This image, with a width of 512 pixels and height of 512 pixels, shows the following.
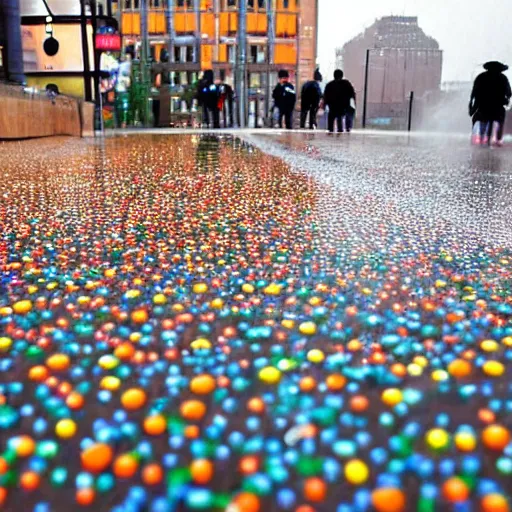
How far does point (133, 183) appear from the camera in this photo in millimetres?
2168

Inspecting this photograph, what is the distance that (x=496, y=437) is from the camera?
15.8 inches

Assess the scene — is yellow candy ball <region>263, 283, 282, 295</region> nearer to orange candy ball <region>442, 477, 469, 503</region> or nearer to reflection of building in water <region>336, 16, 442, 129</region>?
orange candy ball <region>442, 477, 469, 503</region>

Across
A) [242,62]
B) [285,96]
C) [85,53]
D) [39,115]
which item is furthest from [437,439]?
[242,62]

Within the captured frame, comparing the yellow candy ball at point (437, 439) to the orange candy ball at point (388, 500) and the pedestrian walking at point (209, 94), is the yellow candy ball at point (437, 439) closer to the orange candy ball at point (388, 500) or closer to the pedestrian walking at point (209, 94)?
the orange candy ball at point (388, 500)

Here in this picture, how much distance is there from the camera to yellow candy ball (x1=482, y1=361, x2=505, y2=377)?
1.69 ft

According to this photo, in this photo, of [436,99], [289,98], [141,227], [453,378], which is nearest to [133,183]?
[141,227]

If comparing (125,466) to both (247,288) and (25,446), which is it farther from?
(247,288)

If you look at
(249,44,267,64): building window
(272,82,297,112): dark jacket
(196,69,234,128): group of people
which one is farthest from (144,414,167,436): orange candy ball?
(249,44,267,64): building window

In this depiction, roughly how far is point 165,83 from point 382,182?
3185 centimetres

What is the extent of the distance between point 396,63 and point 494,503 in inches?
2031

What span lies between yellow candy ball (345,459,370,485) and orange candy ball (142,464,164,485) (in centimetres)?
12

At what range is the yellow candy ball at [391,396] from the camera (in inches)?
17.6

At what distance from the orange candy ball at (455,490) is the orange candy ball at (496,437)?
0.18 ft

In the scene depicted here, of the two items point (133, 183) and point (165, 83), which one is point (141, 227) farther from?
point (165, 83)
